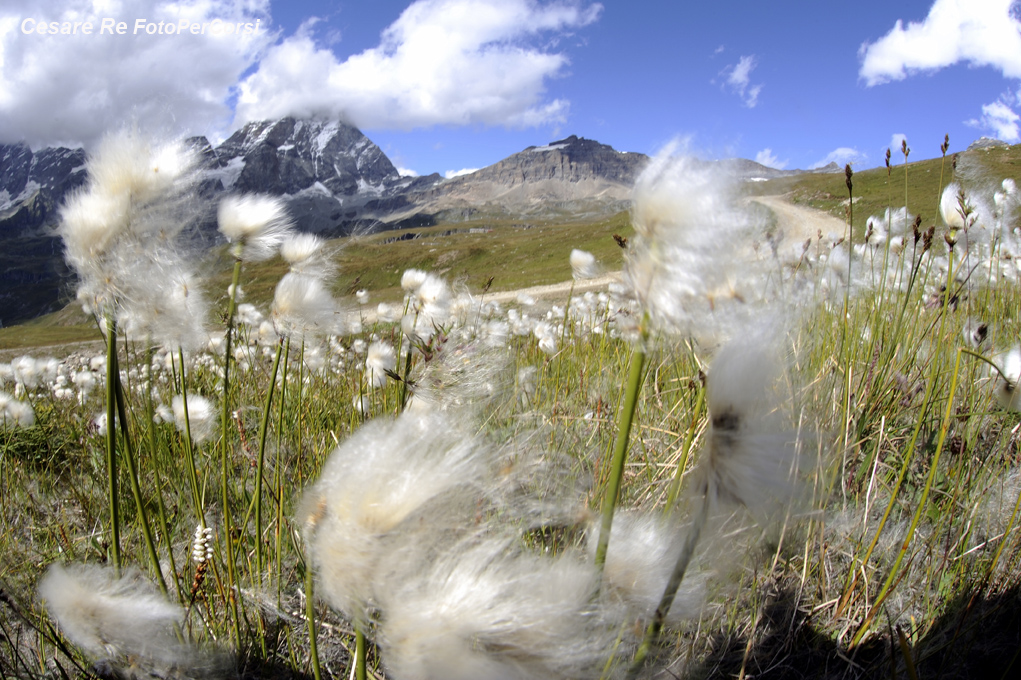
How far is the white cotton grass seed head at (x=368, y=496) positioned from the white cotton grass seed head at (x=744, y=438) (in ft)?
1.15

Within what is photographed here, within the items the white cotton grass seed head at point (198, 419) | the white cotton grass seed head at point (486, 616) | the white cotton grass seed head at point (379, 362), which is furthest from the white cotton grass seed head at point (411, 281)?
the white cotton grass seed head at point (486, 616)

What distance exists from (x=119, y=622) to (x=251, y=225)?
903 millimetres

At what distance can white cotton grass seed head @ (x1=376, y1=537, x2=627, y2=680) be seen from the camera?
67 centimetres

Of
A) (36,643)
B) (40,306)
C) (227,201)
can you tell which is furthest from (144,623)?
(40,306)

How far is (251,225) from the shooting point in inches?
53.2

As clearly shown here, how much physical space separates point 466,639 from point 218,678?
0.92 m

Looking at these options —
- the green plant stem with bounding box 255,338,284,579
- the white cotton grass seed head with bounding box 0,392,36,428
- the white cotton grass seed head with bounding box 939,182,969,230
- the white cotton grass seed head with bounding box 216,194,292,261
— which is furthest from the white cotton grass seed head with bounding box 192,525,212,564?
the white cotton grass seed head with bounding box 939,182,969,230

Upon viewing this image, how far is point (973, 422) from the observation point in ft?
6.97

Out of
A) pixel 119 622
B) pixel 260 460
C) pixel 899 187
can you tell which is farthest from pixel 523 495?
pixel 899 187

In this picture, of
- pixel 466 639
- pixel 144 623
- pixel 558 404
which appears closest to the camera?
pixel 466 639

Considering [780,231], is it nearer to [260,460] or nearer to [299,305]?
[299,305]

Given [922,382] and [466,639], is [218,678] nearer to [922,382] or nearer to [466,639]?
[466,639]

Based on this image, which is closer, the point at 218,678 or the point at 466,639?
the point at 466,639

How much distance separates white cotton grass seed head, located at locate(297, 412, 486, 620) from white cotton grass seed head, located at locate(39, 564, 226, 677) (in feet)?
1.87
